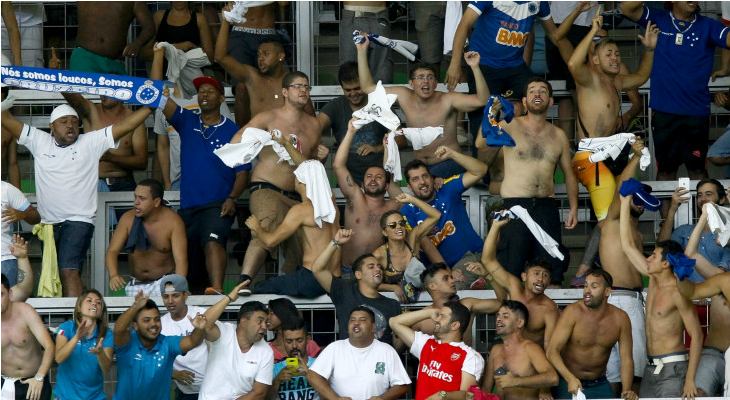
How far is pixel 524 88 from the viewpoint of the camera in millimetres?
12578

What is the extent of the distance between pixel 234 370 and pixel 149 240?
5.81ft

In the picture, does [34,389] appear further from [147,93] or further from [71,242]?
[147,93]

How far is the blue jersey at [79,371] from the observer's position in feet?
33.6

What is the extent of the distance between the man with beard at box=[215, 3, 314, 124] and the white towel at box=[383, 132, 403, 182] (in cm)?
107

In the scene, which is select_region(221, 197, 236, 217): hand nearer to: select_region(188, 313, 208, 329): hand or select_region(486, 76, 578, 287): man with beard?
select_region(188, 313, 208, 329): hand

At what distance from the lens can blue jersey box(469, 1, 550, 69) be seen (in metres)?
12.8

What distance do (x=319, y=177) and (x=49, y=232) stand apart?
2.18 m

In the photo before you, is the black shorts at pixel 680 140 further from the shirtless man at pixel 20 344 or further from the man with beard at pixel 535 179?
the shirtless man at pixel 20 344

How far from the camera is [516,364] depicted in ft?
34.6

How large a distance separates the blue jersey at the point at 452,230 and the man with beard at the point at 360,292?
0.92 meters

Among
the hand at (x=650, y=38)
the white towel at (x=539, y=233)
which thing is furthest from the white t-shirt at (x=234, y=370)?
the hand at (x=650, y=38)

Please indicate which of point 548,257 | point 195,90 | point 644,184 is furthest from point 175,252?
point 644,184

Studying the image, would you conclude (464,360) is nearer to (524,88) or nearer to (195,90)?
(524,88)

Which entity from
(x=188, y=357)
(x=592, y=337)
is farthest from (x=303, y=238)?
(x=592, y=337)
